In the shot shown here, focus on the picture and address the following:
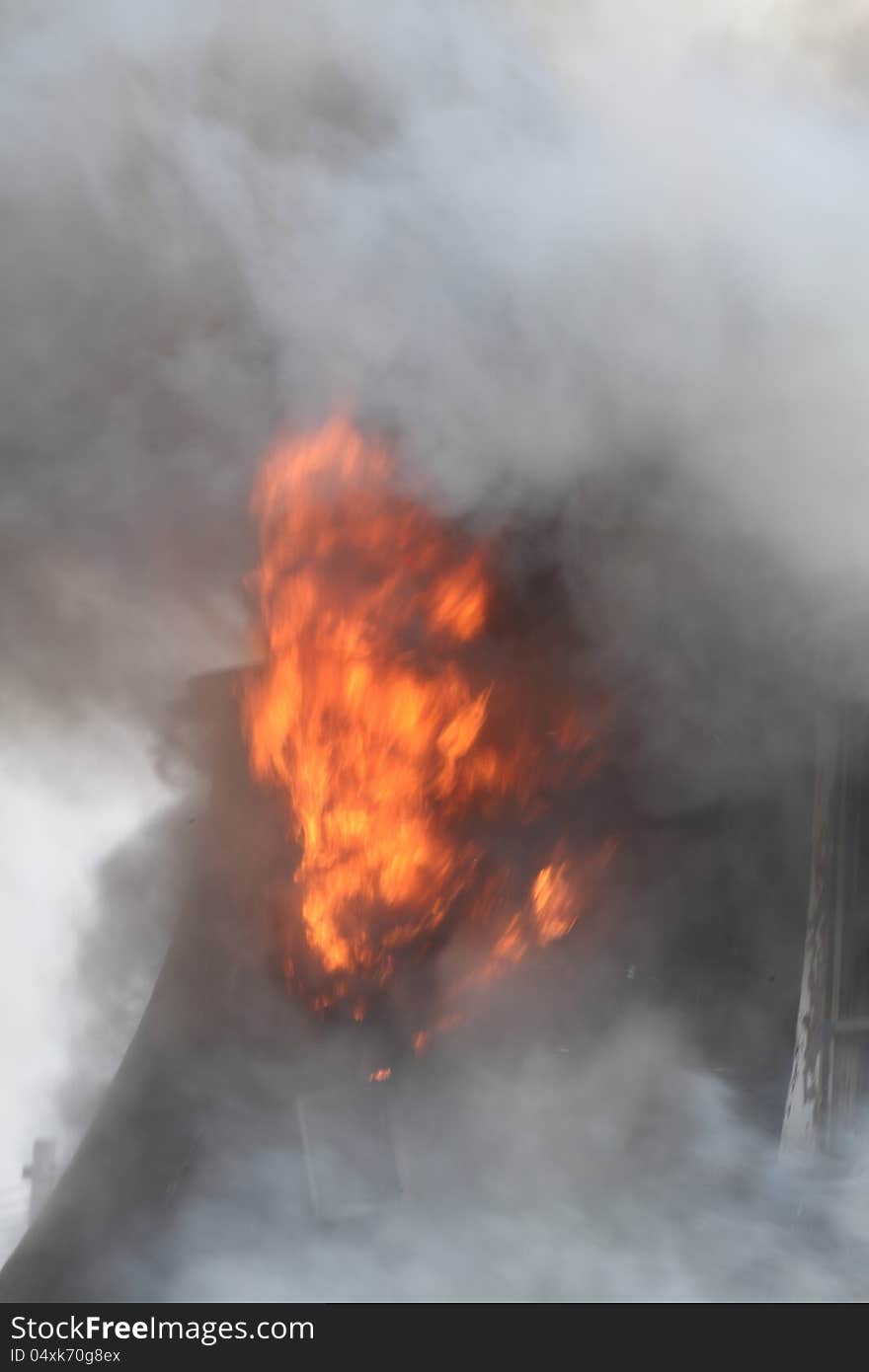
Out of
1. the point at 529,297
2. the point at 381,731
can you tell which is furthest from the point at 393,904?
the point at 529,297

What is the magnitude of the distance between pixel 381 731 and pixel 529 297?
1234mm

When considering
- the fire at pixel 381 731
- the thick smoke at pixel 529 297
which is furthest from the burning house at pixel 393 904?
the thick smoke at pixel 529 297

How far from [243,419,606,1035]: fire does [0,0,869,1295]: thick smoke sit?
0.18 meters

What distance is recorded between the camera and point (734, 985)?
3.79 m

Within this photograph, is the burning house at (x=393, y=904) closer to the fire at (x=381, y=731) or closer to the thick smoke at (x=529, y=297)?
the fire at (x=381, y=731)

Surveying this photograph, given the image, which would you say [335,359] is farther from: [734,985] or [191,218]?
[734,985]

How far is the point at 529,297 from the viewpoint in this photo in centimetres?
344

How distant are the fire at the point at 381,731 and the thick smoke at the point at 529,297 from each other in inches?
7.1

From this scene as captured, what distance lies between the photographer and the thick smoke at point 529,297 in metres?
3.34

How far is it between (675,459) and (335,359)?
0.97m
